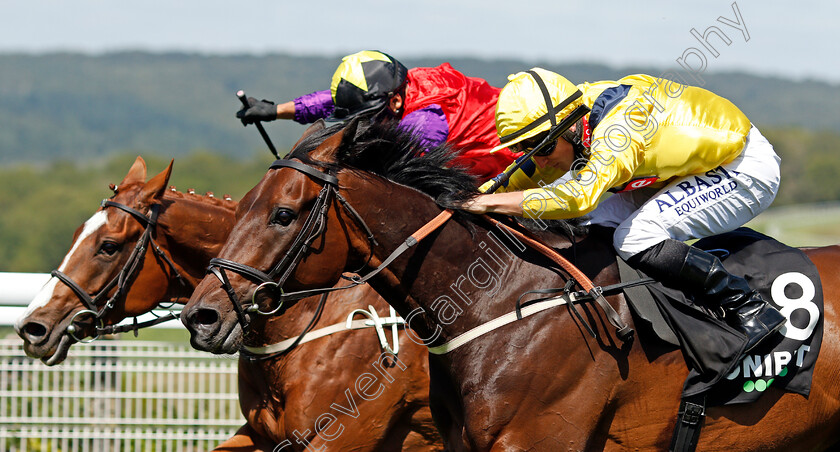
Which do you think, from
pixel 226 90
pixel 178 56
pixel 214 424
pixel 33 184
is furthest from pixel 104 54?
pixel 214 424

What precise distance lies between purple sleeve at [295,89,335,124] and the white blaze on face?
1151mm

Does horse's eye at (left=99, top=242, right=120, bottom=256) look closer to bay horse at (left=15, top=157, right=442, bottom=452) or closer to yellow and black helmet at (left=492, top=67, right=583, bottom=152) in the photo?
bay horse at (left=15, top=157, right=442, bottom=452)

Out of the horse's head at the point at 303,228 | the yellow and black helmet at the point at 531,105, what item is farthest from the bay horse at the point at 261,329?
the yellow and black helmet at the point at 531,105

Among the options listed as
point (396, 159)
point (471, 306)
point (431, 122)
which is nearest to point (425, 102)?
point (431, 122)

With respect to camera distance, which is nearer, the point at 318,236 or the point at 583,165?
the point at 318,236

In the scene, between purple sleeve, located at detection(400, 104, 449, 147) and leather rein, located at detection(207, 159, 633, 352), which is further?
purple sleeve, located at detection(400, 104, 449, 147)

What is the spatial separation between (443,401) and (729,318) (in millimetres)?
1044

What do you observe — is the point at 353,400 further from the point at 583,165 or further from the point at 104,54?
the point at 104,54

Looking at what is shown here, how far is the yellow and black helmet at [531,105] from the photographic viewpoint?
9.98 ft

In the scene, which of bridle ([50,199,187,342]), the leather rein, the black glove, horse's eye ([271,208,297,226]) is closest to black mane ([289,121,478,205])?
the leather rein

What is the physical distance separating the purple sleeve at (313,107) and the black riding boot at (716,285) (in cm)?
219

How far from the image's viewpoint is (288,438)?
12.4 feet

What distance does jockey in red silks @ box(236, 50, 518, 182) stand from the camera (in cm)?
423

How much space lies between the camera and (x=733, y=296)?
2.98 m
